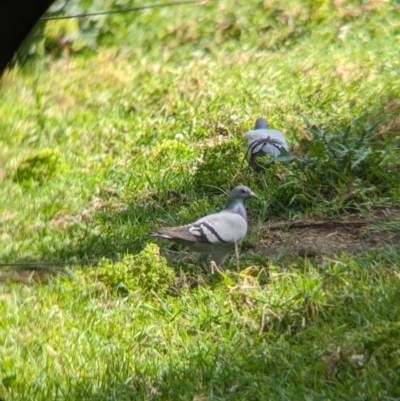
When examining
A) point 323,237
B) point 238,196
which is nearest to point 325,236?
point 323,237

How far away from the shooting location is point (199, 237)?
510 centimetres

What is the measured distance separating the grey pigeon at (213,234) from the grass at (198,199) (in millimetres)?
139

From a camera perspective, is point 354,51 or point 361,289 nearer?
point 361,289

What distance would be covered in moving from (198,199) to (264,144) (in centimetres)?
61

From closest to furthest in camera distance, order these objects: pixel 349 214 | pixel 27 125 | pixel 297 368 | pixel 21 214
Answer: pixel 297 368 < pixel 349 214 < pixel 21 214 < pixel 27 125

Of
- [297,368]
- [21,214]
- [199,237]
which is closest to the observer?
[297,368]

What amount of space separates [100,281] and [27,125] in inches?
114

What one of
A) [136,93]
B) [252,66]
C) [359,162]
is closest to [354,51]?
[252,66]

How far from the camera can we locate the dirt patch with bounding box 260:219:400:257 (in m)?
5.29

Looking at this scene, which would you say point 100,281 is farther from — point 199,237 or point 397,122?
point 397,122

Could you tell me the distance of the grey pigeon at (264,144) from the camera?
243 inches

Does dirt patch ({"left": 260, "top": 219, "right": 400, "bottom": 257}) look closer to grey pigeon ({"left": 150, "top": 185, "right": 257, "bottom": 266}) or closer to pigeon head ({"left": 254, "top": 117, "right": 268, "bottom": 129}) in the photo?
grey pigeon ({"left": 150, "top": 185, "right": 257, "bottom": 266})

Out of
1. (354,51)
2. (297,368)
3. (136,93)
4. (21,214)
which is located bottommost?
(354,51)

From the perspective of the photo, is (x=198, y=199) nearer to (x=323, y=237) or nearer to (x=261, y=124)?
(x=261, y=124)
